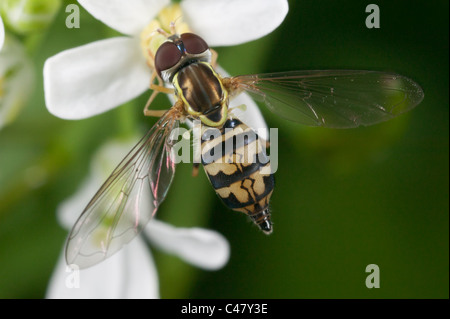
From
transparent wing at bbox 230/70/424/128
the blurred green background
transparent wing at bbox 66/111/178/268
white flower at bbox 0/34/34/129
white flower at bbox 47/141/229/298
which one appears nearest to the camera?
transparent wing at bbox 66/111/178/268

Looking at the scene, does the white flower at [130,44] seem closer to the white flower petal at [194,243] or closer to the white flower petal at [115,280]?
the white flower petal at [194,243]

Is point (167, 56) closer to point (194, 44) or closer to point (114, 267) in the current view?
point (194, 44)

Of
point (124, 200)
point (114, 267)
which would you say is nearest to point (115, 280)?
point (114, 267)

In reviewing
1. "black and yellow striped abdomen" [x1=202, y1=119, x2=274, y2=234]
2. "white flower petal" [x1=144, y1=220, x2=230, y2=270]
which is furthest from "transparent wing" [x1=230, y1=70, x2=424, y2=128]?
"white flower petal" [x1=144, y1=220, x2=230, y2=270]

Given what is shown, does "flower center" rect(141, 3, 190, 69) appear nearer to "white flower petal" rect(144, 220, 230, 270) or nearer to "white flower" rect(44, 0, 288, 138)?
"white flower" rect(44, 0, 288, 138)

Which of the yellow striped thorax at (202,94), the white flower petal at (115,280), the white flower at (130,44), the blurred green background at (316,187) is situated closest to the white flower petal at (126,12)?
the white flower at (130,44)

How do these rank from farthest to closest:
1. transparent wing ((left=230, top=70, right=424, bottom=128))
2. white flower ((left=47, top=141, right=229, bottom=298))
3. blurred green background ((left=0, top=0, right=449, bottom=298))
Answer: blurred green background ((left=0, top=0, right=449, bottom=298)), white flower ((left=47, top=141, right=229, bottom=298)), transparent wing ((left=230, top=70, right=424, bottom=128))
